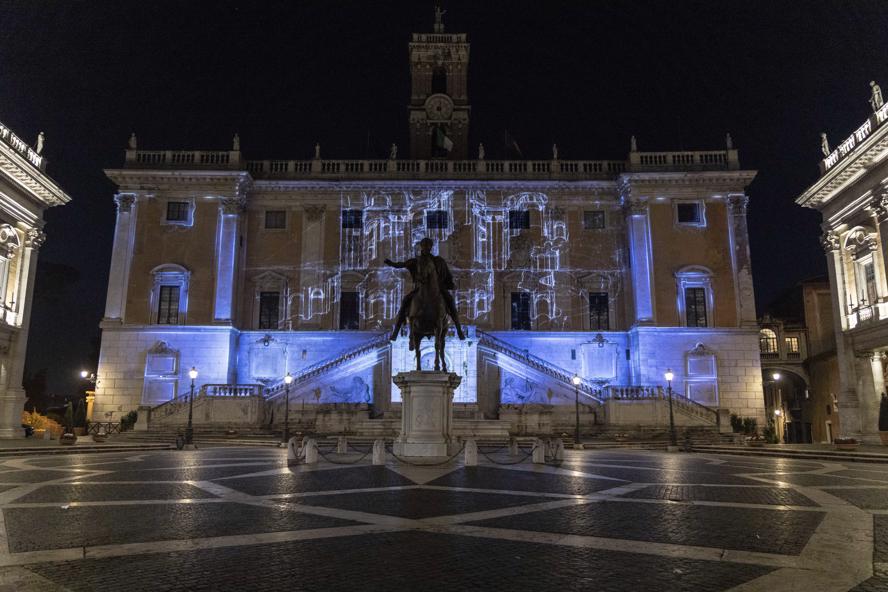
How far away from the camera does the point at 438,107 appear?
170 ft

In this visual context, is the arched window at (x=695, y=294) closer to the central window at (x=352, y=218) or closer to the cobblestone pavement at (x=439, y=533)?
the central window at (x=352, y=218)

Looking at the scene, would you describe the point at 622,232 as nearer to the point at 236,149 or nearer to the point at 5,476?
the point at 236,149

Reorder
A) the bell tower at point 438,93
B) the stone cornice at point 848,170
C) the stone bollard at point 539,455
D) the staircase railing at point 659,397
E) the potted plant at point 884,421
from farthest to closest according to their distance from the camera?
the bell tower at point 438,93, the staircase railing at point 659,397, the stone cornice at point 848,170, the potted plant at point 884,421, the stone bollard at point 539,455

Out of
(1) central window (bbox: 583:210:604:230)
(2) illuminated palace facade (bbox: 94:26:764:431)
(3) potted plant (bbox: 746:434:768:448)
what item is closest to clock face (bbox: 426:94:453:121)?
(2) illuminated palace facade (bbox: 94:26:764:431)

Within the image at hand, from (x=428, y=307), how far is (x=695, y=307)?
28.2 metres

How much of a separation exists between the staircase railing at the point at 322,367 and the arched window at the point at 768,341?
3555 cm

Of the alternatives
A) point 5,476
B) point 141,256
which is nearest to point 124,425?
point 141,256

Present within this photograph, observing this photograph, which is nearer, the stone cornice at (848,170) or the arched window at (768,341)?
the stone cornice at (848,170)

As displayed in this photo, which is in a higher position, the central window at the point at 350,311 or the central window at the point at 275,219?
the central window at the point at 275,219

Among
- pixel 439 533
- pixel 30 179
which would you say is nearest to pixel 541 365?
pixel 30 179

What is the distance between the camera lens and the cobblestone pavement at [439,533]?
5.34 m

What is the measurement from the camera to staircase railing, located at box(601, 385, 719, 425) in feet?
108

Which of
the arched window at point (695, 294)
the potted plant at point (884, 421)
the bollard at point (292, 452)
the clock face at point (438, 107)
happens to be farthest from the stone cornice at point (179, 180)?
the potted plant at point (884, 421)

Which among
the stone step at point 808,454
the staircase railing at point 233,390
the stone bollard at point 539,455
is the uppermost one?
the staircase railing at point 233,390
